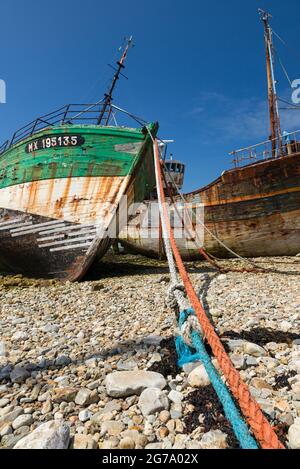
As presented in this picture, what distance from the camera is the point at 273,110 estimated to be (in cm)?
1678

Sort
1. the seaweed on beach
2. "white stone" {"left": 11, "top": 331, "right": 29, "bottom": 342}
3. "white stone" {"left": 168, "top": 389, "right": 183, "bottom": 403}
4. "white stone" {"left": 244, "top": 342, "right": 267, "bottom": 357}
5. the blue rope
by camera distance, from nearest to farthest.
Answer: the blue rope → "white stone" {"left": 168, "top": 389, "right": 183, "bottom": 403} → "white stone" {"left": 244, "top": 342, "right": 267, "bottom": 357} → the seaweed on beach → "white stone" {"left": 11, "top": 331, "right": 29, "bottom": 342}

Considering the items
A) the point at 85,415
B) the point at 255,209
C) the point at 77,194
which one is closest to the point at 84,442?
the point at 85,415

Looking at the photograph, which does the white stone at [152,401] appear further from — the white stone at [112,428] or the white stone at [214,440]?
the white stone at [214,440]

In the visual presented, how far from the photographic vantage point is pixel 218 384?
6.18ft

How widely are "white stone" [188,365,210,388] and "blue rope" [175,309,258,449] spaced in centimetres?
11

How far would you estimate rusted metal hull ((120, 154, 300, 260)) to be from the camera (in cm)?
978

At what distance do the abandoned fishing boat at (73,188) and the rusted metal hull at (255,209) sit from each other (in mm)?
3760

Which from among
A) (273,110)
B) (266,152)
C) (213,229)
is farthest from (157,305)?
(273,110)

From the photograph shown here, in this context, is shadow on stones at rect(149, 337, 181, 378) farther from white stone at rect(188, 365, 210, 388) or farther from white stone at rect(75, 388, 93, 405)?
white stone at rect(75, 388, 93, 405)

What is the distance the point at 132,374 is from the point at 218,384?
88 centimetres

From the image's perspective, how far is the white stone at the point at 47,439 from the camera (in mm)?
1633

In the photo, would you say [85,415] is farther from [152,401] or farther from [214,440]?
[214,440]

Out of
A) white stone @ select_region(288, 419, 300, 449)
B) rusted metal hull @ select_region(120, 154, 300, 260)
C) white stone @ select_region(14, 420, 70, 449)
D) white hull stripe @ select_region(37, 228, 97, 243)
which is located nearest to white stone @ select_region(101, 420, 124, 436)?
white stone @ select_region(14, 420, 70, 449)
